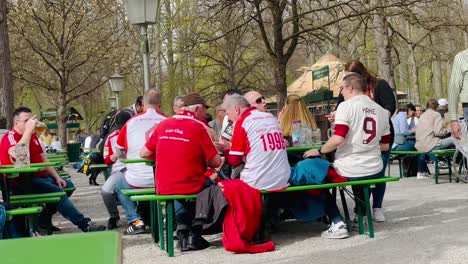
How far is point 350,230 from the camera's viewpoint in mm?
7125

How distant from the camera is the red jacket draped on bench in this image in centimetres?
611

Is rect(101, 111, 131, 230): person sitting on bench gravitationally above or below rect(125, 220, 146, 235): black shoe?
above

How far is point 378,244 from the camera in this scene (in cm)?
635

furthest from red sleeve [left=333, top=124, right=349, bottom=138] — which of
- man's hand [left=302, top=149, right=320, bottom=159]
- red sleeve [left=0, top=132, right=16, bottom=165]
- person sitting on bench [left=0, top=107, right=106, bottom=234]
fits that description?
red sleeve [left=0, top=132, right=16, bottom=165]

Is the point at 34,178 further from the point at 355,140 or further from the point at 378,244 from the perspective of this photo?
the point at 378,244

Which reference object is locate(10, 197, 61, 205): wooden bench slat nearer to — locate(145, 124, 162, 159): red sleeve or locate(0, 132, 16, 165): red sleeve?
locate(0, 132, 16, 165): red sleeve

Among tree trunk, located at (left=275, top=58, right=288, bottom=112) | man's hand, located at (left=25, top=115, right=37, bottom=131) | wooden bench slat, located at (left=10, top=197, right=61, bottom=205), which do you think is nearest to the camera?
wooden bench slat, located at (left=10, top=197, right=61, bottom=205)

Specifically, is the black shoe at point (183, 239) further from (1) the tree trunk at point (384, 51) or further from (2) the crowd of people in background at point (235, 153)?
(1) the tree trunk at point (384, 51)

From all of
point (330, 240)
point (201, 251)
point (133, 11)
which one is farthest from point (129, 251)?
point (133, 11)

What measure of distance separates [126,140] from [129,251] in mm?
1336

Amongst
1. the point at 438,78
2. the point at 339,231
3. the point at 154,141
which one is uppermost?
the point at 438,78

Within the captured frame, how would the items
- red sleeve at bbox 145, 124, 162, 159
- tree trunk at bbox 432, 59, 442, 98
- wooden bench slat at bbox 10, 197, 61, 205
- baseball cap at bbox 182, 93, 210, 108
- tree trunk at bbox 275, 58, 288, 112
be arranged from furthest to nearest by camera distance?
tree trunk at bbox 432, 59, 442, 98
tree trunk at bbox 275, 58, 288, 112
wooden bench slat at bbox 10, 197, 61, 205
baseball cap at bbox 182, 93, 210, 108
red sleeve at bbox 145, 124, 162, 159

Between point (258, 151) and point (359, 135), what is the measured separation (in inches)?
→ 40.7

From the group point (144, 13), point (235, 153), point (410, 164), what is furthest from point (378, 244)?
point (410, 164)
